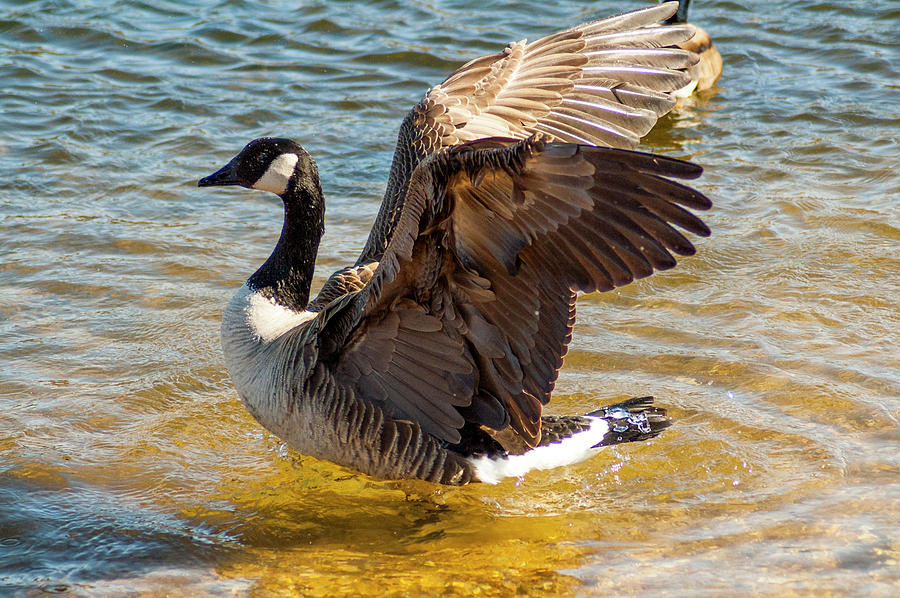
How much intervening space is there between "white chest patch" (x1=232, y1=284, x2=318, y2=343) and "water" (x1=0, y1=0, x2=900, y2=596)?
757 mm

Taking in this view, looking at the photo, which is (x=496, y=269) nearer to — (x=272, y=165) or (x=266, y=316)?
(x=266, y=316)

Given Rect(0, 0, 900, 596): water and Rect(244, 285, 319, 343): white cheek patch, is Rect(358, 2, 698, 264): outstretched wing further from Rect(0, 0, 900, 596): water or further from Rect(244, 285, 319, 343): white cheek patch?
Rect(0, 0, 900, 596): water

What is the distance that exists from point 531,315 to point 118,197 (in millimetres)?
5525

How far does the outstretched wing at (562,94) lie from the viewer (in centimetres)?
514

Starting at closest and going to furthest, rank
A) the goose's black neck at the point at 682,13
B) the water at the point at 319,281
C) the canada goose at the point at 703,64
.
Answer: the water at the point at 319,281 < the canada goose at the point at 703,64 < the goose's black neck at the point at 682,13

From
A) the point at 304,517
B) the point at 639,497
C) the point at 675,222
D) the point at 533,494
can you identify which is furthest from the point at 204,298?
the point at 675,222

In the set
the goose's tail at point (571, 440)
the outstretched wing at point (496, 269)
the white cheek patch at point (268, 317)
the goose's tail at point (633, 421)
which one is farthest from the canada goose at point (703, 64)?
the outstretched wing at point (496, 269)

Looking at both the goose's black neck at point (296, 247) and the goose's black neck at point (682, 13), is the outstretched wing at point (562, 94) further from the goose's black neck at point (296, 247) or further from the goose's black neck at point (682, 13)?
the goose's black neck at point (682, 13)

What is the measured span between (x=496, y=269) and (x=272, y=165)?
169cm

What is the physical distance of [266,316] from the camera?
5.11m

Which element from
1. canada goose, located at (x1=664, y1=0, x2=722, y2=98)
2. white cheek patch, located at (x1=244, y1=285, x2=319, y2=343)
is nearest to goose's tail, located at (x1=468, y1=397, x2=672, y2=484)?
white cheek patch, located at (x1=244, y1=285, x2=319, y2=343)

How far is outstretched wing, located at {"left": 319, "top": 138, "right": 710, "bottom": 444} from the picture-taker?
3.64 meters

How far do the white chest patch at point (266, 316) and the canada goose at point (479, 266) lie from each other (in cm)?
1

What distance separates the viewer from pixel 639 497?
190 inches
